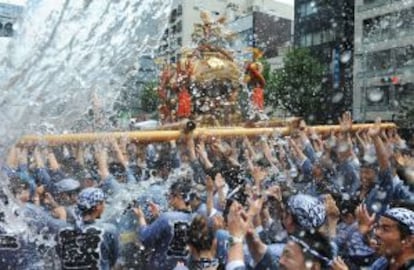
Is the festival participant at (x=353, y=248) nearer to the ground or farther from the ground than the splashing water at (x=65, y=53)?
nearer to the ground

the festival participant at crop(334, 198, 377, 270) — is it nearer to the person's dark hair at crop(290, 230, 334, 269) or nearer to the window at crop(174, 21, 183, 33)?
the person's dark hair at crop(290, 230, 334, 269)

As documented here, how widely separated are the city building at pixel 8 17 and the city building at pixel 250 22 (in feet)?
129

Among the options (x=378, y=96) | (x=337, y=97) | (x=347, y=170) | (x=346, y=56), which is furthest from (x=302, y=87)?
(x=347, y=170)

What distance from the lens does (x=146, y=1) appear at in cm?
512

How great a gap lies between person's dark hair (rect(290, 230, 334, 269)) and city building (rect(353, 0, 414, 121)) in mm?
28535

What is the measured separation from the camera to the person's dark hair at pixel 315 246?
3053mm

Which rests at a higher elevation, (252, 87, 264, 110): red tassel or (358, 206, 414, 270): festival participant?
(252, 87, 264, 110): red tassel

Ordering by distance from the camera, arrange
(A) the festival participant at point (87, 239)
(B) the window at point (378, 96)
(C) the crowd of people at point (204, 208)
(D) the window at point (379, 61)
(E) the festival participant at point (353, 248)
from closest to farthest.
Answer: (C) the crowd of people at point (204, 208)
(A) the festival participant at point (87, 239)
(E) the festival participant at point (353, 248)
(B) the window at point (378, 96)
(D) the window at point (379, 61)

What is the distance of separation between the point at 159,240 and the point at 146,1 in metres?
1.91

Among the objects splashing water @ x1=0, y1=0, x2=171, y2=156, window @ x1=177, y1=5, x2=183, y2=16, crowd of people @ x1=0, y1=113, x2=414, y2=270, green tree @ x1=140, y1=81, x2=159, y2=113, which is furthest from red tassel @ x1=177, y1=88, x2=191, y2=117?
window @ x1=177, y1=5, x2=183, y2=16

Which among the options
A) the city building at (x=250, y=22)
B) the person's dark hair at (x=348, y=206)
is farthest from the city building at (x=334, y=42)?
the person's dark hair at (x=348, y=206)

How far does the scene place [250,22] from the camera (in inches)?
1962

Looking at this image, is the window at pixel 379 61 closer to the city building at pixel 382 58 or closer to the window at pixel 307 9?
the city building at pixel 382 58

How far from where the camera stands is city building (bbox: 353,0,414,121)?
3206 cm
